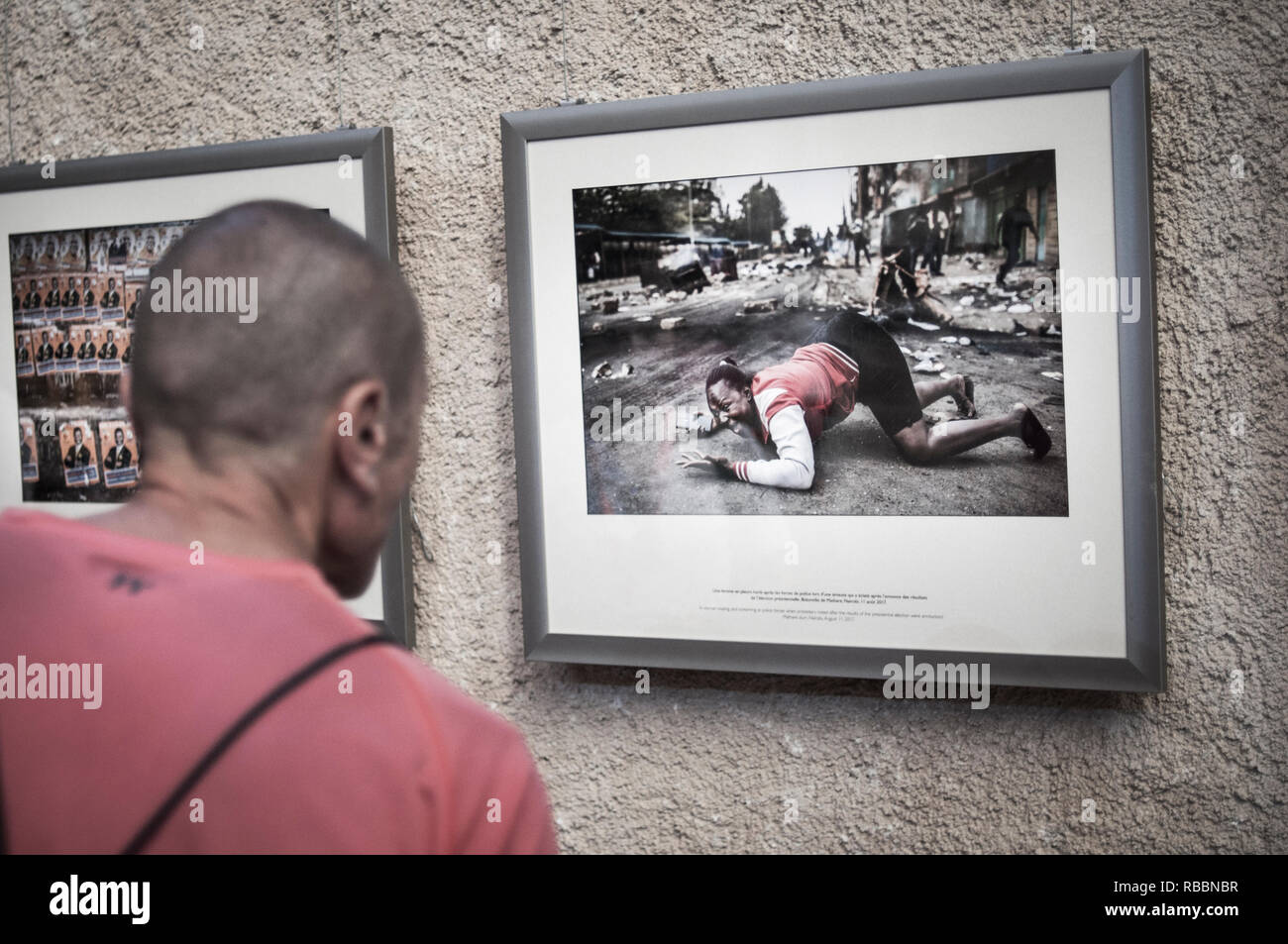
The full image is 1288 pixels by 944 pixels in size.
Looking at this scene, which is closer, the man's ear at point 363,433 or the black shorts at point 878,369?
the man's ear at point 363,433

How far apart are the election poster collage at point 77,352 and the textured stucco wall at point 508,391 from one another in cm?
15

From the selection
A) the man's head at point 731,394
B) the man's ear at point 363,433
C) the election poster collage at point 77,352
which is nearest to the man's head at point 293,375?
the man's ear at point 363,433

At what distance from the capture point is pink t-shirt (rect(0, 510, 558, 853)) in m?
0.35

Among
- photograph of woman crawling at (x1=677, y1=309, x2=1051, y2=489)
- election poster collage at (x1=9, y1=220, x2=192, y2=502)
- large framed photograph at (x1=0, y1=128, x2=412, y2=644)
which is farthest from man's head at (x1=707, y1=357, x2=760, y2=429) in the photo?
election poster collage at (x1=9, y1=220, x2=192, y2=502)

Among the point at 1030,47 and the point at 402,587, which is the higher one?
the point at 1030,47

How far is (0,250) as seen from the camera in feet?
3.92

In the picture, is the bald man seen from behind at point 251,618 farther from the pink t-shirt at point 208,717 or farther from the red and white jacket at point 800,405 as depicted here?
the red and white jacket at point 800,405

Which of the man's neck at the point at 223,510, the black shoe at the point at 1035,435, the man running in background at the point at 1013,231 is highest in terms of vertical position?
the man running in background at the point at 1013,231

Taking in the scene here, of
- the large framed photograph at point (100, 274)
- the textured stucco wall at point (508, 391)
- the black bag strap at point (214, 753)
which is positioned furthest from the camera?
the large framed photograph at point (100, 274)

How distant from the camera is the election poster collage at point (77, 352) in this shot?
1.15 meters

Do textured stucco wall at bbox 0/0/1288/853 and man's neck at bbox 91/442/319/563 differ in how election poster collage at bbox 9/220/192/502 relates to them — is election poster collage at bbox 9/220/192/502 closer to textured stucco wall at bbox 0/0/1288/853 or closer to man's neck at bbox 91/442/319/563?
textured stucco wall at bbox 0/0/1288/853

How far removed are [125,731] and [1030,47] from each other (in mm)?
1000

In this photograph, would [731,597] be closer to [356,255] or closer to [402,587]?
[402,587]
